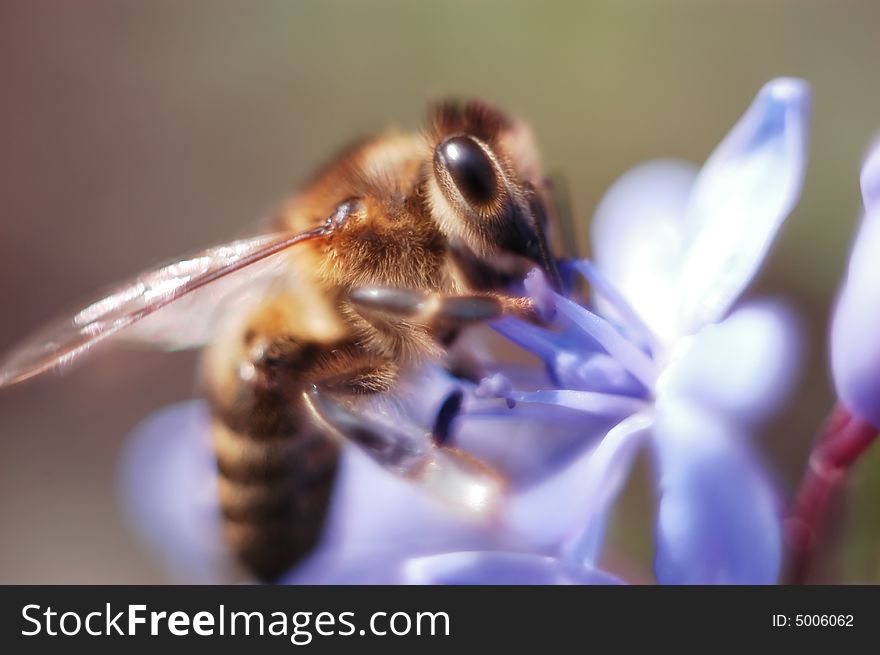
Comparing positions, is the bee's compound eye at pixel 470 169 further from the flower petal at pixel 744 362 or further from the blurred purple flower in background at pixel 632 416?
the flower petal at pixel 744 362

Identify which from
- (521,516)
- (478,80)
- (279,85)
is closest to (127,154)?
(279,85)

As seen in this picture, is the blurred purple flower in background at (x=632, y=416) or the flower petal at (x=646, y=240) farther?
the flower petal at (x=646, y=240)

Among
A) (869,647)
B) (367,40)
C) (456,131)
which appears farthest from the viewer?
(367,40)

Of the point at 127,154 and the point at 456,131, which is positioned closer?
the point at 456,131

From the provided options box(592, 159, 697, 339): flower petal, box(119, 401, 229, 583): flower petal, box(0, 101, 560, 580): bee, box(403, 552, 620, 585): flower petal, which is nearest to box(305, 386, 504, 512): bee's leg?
box(0, 101, 560, 580): bee

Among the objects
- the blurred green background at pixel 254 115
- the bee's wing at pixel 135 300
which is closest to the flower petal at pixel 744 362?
the bee's wing at pixel 135 300

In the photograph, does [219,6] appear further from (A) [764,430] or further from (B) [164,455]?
(A) [764,430]

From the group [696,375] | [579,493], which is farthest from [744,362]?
[579,493]
